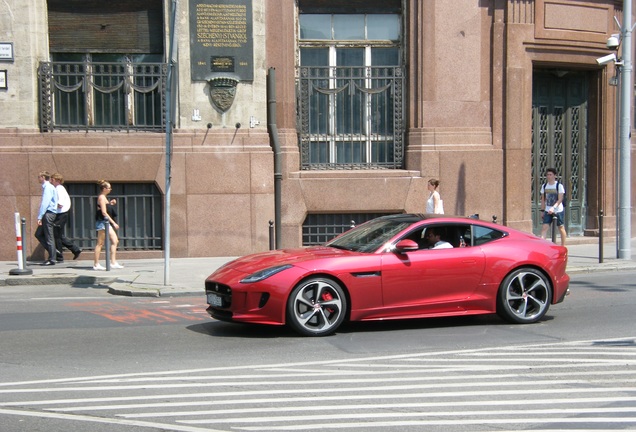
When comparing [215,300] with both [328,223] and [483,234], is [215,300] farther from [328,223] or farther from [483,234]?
[328,223]

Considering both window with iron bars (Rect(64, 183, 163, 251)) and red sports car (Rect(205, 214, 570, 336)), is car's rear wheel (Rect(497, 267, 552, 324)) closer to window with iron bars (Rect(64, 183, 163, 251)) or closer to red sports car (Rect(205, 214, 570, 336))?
red sports car (Rect(205, 214, 570, 336))

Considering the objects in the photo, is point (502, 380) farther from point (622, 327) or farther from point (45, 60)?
point (45, 60)

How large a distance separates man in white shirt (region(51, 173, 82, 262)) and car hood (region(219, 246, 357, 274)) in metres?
7.55

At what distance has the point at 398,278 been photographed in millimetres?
9562

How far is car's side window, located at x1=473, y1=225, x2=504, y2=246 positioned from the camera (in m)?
10.2

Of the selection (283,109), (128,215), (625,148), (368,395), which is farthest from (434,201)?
(368,395)

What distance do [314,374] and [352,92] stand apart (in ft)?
40.0

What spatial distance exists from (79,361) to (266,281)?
2137 millimetres

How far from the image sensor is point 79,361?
8164 mm

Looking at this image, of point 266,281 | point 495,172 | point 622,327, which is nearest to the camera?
point 266,281

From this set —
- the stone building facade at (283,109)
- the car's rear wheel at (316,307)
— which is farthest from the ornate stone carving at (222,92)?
the car's rear wheel at (316,307)

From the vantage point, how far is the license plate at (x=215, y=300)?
31.0ft

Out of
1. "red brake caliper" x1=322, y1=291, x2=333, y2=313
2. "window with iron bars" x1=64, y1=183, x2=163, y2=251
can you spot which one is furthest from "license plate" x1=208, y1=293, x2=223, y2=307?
"window with iron bars" x1=64, y1=183, x2=163, y2=251

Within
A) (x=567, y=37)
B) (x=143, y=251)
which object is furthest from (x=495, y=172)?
(x=143, y=251)
